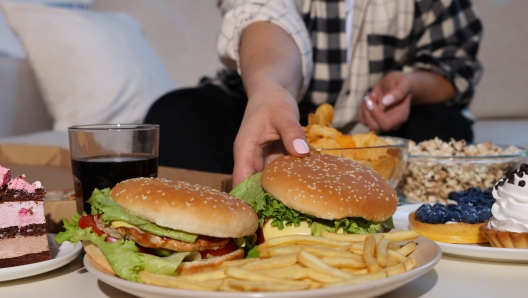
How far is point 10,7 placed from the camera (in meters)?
2.74

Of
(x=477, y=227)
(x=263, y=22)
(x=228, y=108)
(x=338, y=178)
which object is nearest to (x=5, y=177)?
(x=338, y=178)

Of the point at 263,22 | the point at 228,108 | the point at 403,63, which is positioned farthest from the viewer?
the point at 403,63

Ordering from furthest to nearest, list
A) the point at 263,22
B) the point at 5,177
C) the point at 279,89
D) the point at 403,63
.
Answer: the point at 403,63, the point at 263,22, the point at 279,89, the point at 5,177

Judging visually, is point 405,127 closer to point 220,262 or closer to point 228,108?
point 228,108

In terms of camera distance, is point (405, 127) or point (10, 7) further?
point (10, 7)

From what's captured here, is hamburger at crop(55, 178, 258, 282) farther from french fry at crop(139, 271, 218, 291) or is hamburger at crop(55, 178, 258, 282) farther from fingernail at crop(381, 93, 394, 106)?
fingernail at crop(381, 93, 394, 106)

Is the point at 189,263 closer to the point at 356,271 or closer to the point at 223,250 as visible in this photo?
the point at 223,250

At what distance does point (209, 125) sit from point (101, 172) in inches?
36.4

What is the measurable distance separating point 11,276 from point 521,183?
792mm

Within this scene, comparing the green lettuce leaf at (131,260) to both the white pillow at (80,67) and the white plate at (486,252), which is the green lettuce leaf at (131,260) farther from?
the white pillow at (80,67)

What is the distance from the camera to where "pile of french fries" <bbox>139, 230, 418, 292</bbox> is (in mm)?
657

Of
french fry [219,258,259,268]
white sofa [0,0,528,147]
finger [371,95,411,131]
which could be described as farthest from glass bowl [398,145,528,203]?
white sofa [0,0,528,147]

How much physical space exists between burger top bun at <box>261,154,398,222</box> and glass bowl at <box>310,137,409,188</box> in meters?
0.20

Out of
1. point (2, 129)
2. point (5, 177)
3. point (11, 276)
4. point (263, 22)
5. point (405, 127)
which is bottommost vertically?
point (2, 129)
